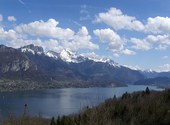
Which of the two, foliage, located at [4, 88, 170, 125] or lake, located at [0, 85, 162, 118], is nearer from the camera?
foliage, located at [4, 88, 170, 125]

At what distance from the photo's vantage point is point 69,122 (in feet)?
26.8

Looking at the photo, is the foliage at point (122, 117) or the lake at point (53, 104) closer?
the foliage at point (122, 117)

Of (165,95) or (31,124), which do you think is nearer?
(31,124)

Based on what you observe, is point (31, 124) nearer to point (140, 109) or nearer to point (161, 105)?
point (140, 109)

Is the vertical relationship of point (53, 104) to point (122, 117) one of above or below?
below

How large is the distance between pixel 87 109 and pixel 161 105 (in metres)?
2.03

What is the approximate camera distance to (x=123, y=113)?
30.9ft

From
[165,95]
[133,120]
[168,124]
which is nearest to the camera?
[168,124]

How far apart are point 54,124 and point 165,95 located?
163 inches

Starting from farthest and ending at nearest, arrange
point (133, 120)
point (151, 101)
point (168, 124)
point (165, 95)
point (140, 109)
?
point (165, 95), point (151, 101), point (140, 109), point (133, 120), point (168, 124)

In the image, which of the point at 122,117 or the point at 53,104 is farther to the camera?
the point at 53,104

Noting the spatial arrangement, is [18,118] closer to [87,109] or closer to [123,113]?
[87,109]

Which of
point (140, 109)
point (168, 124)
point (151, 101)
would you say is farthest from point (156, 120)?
point (151, 101)

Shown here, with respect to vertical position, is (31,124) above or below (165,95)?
below
